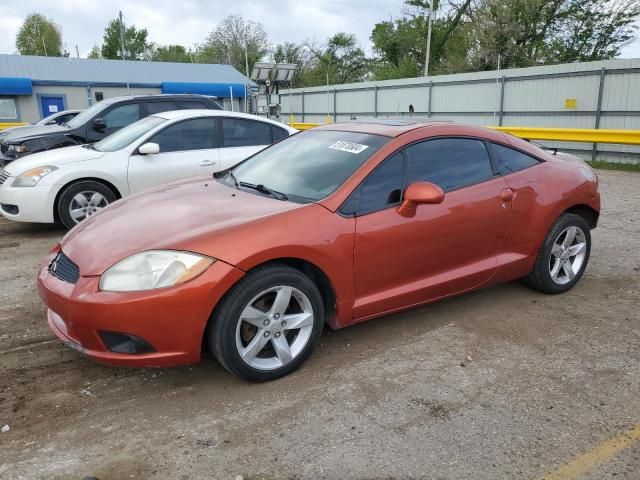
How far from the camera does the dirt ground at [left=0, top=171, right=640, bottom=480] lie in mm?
2410

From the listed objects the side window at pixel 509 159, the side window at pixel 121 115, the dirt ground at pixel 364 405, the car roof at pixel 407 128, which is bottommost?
the dirt ground at pixel 364 405

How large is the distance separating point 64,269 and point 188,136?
4.03 meters

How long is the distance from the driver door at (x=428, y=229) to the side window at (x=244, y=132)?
3.92 m

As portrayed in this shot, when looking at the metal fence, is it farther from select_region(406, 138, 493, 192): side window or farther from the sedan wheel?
the sedan wheel

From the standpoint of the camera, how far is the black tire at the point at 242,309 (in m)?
2.82

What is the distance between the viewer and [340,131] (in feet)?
13.2

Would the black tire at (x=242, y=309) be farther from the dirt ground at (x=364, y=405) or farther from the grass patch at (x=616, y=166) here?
the grass patch at (x=616, y=166)

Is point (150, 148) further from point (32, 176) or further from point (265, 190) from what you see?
point (265, 190)

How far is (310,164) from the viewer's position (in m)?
3.73

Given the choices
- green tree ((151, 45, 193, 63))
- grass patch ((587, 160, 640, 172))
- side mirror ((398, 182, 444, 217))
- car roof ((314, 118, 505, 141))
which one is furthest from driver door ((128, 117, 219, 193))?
green tree ((151, 45, 193, 63))

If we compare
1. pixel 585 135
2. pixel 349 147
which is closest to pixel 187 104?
pixel 349 147

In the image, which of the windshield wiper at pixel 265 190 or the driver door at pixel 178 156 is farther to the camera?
the driver door at pixel 178 156

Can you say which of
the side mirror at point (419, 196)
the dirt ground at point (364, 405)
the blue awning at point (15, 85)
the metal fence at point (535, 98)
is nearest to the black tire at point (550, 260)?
the dirt ground at point (364, 405)

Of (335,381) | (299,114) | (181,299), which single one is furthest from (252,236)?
(299,114)
